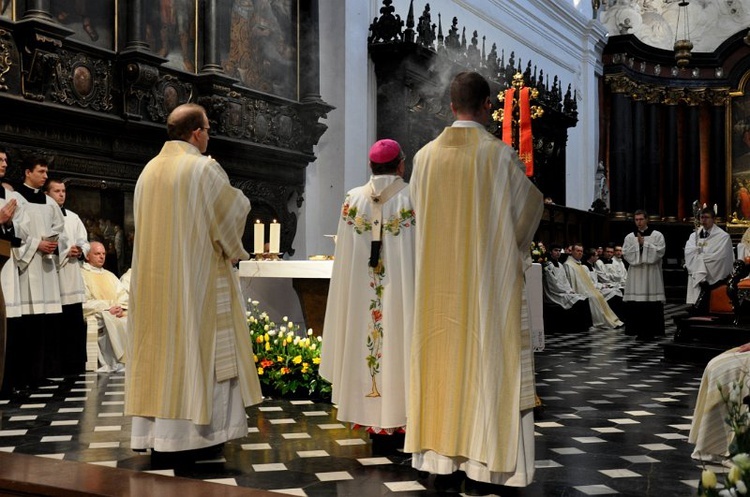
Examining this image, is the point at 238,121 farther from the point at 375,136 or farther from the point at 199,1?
the point at 375,136

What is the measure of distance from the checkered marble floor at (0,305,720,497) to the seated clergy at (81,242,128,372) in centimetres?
48

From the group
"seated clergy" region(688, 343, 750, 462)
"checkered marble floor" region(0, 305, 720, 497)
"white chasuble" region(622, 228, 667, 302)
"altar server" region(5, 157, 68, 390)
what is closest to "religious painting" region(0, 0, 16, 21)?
"altar server" region(5, 157, 68, 390)

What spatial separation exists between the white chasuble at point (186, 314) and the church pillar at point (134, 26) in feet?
15.3

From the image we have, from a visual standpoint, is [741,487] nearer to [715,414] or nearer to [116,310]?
[715,414]

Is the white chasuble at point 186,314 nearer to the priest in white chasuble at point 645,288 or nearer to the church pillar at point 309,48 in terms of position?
the church pillar at point 309,48

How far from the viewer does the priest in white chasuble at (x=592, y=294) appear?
569 inches

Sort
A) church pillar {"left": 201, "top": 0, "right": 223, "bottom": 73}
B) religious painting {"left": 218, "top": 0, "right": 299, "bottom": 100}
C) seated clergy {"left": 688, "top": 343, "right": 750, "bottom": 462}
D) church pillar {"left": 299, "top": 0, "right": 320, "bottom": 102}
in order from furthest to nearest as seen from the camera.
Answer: church pillar {"left": 299, "top": 0, "right": 320, "bottom": 102}
religious painting {"left": 218, "top": 0, "right": 299, "bottom": 100}
church pillar {"left": 201, "top": 0, "right": 223, "bottom": 73}
seated clergy {"left": 688, "top": 343, "right": 750, "bottom": 462}

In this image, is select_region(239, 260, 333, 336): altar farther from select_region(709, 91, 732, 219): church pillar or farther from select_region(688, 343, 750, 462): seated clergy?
select_region(709, 91, 732, 219): church pillar

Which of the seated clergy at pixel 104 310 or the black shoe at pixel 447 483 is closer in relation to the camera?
the black shoe at pixel 447 483

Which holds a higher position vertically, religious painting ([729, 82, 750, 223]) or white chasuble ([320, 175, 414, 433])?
religious painting ([729, 82, 750, 223])

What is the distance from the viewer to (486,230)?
3949mm

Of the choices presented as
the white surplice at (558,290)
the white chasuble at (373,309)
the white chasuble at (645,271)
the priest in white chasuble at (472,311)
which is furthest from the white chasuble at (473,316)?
the white surplice at (558,290)

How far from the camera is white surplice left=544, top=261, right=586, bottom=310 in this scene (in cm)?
1338

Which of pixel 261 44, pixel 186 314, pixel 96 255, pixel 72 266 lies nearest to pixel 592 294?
pixel 261 44
